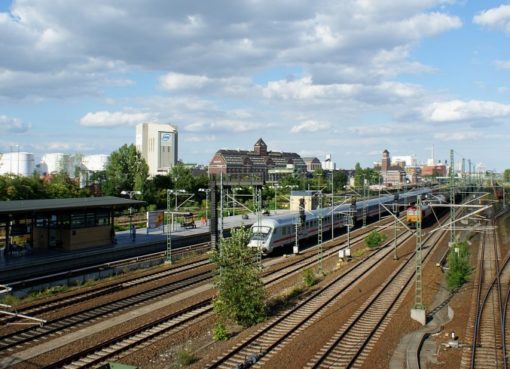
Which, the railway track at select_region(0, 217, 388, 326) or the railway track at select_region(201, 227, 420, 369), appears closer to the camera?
the railway track at select_region(201, 227, 420, 369)

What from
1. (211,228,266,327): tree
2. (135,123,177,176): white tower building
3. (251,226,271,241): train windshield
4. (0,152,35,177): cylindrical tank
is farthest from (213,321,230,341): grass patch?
(135,123,177,176): white tower building

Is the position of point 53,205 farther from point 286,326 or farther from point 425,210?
point 425,210

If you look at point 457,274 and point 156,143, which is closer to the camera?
point 457,274

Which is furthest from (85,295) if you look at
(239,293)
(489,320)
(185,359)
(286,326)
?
(489,320)

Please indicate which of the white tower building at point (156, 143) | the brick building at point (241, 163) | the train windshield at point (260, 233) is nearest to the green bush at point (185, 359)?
the train windshield at point (260, 233)

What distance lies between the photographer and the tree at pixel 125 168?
83375 millimetres

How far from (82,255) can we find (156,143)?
16343cm

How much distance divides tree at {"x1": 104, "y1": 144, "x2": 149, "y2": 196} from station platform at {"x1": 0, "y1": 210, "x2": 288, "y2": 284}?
33545 mm

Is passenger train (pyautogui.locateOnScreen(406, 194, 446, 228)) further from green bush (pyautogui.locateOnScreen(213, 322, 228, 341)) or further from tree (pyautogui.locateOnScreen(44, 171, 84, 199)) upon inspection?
tree (pyautogui.locateOnScreen(44, 171, 84, 199))

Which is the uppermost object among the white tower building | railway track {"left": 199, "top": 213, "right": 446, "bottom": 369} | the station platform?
the white tower building

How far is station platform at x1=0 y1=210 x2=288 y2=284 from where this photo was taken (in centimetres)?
3084

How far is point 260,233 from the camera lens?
39375 millimetres

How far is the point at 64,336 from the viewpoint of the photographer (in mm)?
20094

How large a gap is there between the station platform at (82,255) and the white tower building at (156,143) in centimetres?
14754
